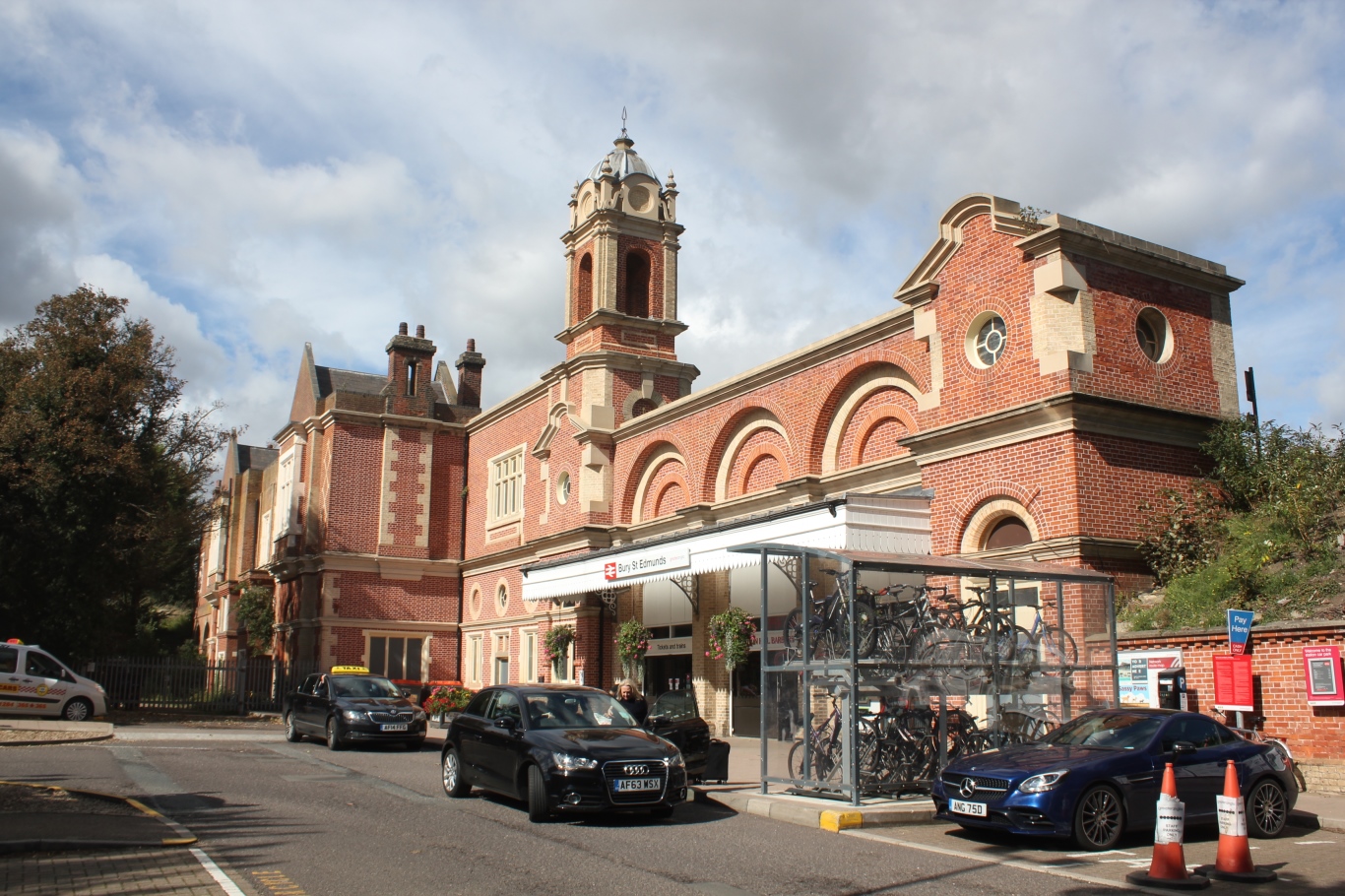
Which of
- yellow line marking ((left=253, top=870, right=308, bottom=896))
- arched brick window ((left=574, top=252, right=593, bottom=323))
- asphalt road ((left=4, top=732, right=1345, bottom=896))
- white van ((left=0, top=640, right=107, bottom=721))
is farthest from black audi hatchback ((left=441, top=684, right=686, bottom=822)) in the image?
arched brick window ((left=574, top=252, right=593, bottom=323))

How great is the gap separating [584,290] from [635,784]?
2005 cm

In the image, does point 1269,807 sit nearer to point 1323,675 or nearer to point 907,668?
point 1323,675

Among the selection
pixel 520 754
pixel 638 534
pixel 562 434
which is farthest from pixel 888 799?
pixel 562 434

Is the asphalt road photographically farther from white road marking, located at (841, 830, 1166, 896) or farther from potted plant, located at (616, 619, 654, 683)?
potted plant, located at (616, 619, 654, 683)

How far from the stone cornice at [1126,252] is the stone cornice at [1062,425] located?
220cm

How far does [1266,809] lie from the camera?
10344mm

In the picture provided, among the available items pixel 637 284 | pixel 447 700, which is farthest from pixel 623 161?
pixel 447 700

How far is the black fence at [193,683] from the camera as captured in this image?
95.0 ft

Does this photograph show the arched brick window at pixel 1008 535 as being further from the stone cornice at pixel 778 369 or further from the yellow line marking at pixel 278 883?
the yellow line marking at pixel 278 883

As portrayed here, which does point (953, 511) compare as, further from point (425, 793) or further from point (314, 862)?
point (314, 862)

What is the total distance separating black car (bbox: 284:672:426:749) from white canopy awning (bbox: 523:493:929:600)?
15.5 feet

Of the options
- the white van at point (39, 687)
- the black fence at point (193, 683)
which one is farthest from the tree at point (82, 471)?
the white van at point (39, 687)

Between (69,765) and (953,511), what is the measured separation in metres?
13.0

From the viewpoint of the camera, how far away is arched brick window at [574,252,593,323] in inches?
1147
